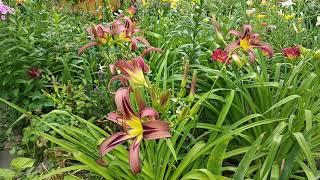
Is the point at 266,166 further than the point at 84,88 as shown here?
No

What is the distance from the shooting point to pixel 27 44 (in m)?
3.02

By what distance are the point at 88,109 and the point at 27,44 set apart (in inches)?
25.5

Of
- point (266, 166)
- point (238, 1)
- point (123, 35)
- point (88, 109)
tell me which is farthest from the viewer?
A: point (238, 1)

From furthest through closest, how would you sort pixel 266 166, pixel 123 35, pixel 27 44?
pixel 27 44 → pixel 123 35 → pixel 266 166

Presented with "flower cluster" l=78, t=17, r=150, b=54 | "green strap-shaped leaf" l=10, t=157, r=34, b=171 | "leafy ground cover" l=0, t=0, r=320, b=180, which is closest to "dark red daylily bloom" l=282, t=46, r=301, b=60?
"leafy ground cover" l=0, t=0, r=320, b=180

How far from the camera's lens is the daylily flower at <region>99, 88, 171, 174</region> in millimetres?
1519

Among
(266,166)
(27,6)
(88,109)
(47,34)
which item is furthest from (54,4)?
(266,166)

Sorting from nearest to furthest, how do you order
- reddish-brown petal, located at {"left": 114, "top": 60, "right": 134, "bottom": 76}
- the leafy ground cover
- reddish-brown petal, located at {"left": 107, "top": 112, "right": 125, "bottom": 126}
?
reddish-brown petal, located at {"left": 107, "top": 112, "right": 125, "bottom": 126}
reddish-brown petal, located at {"left": 114, "top": 60, "right": 134, "bottom": 76}
the leafy ground cover

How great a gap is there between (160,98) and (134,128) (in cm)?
17

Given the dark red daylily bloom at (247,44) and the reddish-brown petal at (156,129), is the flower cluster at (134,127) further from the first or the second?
the dark red daylily bloom at (247,44)

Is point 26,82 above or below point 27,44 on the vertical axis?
below

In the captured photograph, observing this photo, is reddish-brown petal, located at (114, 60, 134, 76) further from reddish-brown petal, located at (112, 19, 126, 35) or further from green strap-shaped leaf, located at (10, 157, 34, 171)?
green strap-shaped leaf, located at (10, 157, 34, 171)

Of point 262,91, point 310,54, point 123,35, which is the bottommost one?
point 262,91

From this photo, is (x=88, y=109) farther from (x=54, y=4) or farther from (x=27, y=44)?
(x=54, y=4)
